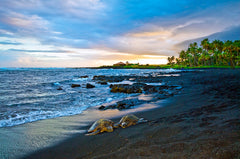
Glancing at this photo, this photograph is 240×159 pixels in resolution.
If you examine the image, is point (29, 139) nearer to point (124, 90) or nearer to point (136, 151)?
point (136, 151)

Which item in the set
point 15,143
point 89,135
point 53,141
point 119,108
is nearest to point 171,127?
point 89,135

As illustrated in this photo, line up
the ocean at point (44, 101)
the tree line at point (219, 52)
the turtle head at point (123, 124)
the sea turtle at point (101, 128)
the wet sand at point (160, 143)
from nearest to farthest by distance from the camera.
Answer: the wet sand at point (160, 143) < the sea turtle at point (101, 128) < the turtle head at point (123, 124) < the ocean at point (44, 101) < the tree line at point (219, 52)

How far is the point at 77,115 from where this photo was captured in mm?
8281

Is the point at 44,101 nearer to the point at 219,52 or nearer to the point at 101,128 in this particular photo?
the point at 101,128

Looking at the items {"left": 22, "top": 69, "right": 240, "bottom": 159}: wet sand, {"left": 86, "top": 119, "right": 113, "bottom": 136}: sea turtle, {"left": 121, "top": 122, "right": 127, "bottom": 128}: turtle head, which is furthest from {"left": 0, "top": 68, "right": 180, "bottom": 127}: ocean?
{"left": 22, "top": 69, "right": 240, "bottom": 159}: wet sand

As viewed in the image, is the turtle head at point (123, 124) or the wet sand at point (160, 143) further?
the turtle head at point (123, 124)

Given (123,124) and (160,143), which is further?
(123,124)

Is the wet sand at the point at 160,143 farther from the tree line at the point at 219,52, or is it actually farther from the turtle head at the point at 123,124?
the tree line at the point at 219,52

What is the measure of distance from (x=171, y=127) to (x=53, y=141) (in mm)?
4207

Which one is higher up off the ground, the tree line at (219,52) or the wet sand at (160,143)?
the tree line at (219,52)

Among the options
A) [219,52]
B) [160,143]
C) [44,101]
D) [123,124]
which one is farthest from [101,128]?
[219,52]

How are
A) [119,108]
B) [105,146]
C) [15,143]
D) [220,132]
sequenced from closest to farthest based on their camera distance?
[220,132] → [105,146] → [15,143] → [119,108]

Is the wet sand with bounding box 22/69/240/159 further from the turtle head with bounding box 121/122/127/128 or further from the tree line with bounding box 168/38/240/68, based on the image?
the tree line with bounding box 168/38/240/68

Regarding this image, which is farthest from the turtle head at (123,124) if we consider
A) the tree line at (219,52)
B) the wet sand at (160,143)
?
the tree line at (219,52)
